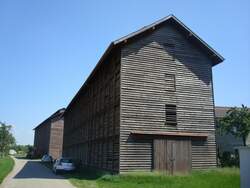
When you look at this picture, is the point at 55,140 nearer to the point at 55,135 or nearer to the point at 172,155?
the point at 55,135

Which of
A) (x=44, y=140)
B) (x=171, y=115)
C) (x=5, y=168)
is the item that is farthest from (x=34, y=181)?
(x=44, y=140)

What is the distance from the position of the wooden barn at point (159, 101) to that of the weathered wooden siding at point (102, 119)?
0.26 ft

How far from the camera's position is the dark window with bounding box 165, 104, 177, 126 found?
23.2 meters

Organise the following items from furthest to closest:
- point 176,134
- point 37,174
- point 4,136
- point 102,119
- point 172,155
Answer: point 4,136
point 102,119
point 37,174
point 176,134
point 172,155

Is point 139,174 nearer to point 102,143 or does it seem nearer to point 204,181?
point 204,181

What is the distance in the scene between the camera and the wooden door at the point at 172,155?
2184cm

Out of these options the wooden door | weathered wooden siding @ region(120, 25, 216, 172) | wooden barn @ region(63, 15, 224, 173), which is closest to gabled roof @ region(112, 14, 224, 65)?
wooden barn @ region(63, 15, 224, 173)

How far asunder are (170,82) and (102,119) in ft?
23.6

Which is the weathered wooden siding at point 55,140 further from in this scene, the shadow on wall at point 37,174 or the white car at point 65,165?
the white car at point 65,165

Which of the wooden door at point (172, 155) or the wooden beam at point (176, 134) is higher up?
the wooden beam at point (176, 134)

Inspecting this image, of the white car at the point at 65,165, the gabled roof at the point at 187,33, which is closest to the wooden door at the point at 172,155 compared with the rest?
the gabled roof at the point at 187,33

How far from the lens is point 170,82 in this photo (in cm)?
2400

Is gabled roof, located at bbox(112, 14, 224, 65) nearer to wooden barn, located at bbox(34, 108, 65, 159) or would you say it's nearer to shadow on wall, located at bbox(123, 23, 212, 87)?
shadow on wall, located at bbox(123, 23, 212, 87)

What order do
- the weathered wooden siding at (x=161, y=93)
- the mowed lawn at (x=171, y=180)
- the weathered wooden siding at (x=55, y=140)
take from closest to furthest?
the mowed lawn at (x=171, y=180) → the weathered wooden siding at (x=161, y=93) → the weathered wooden siding at (x=55, y=140)
